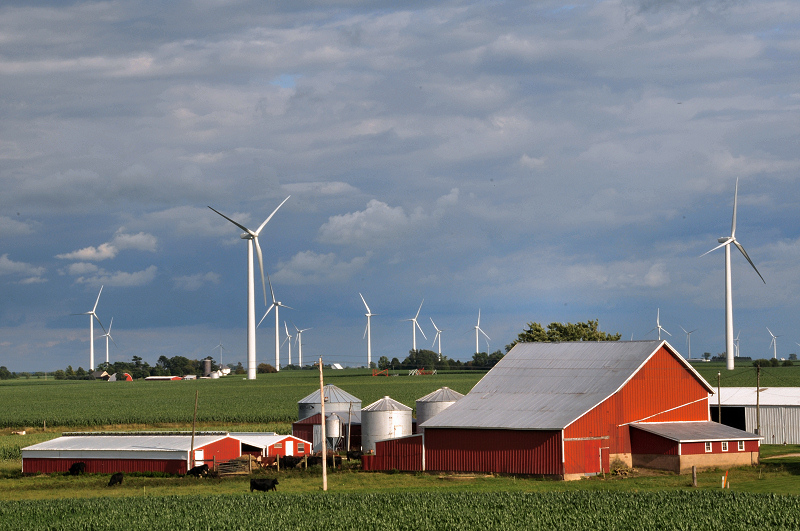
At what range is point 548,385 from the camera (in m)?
57.9

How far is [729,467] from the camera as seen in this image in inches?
2092

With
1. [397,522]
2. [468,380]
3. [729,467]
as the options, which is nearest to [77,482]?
[397,522]

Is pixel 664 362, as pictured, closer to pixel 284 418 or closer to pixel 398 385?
pixel 284 418

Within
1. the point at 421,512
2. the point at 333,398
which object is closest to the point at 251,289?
the point at 333,398

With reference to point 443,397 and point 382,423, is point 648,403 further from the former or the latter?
point 382,423

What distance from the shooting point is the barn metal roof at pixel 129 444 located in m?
56.7

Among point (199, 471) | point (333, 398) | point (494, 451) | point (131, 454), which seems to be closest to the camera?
point (494, 451)

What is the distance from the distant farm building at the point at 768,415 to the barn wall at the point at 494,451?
2091 centimetres

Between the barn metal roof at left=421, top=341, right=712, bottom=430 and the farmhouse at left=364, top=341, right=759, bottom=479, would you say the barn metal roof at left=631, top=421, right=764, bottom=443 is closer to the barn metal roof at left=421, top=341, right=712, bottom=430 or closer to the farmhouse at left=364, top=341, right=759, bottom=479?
the farmhouse at left=364, top=341, right=759, bottom=479

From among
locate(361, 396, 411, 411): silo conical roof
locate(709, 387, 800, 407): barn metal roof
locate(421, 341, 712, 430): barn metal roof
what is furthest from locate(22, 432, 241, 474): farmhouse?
locate(709, 387, 800, 407): barn metal roof

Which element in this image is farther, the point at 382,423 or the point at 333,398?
the point at 333,398

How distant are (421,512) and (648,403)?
2580 centimetres

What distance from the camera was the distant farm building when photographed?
67500mm

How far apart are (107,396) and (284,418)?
55.7m
